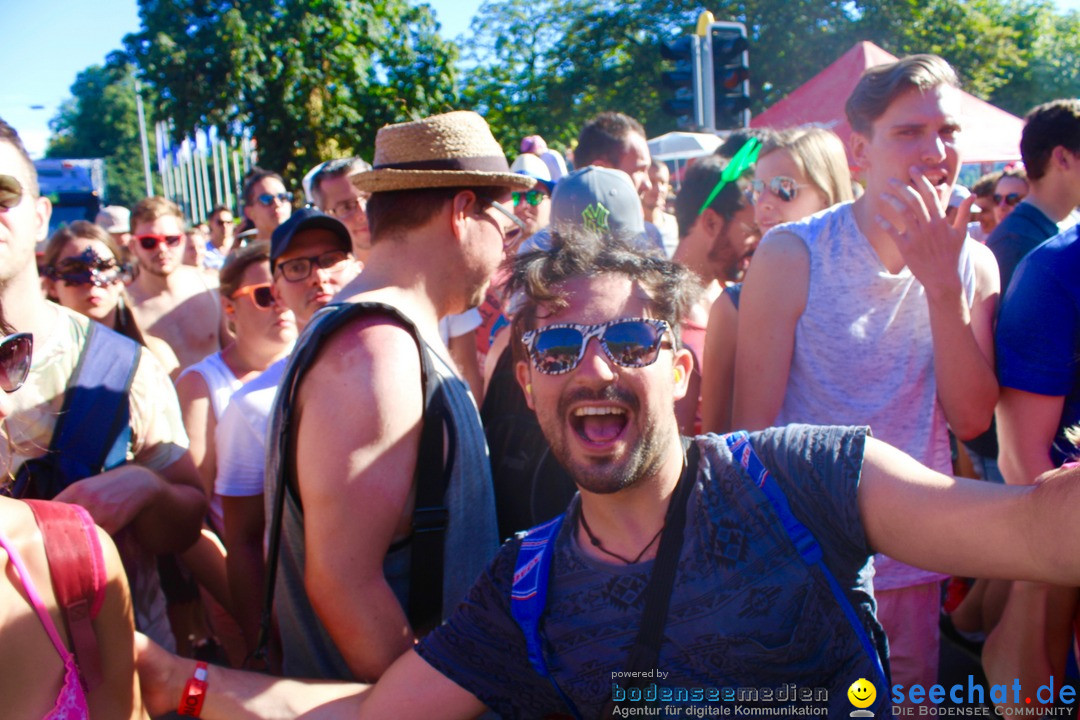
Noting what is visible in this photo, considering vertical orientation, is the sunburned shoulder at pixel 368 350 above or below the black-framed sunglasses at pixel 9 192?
below

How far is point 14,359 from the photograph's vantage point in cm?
168

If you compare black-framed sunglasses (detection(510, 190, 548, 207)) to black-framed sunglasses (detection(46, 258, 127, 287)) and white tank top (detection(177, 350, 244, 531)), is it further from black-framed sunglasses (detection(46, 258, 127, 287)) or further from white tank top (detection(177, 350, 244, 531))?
black-framed sunglasses (detection(46, 258, 127, 287))

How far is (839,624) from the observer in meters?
1.61

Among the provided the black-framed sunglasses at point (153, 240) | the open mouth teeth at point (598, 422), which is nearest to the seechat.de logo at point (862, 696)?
the open mouth teeth at point (598, 422)

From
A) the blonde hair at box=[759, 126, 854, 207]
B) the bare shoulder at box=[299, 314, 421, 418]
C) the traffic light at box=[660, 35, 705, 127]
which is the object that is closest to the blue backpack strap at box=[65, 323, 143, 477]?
the bare shoulder at box=[299, 314, 421, 418]

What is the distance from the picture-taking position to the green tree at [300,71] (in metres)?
12.7

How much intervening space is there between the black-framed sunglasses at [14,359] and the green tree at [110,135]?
65838mm

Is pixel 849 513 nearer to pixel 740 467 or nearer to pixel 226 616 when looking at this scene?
pixel 740 467

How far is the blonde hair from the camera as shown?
3.36 m

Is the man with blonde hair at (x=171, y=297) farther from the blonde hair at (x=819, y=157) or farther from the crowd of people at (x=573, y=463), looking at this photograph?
the blonde hair at (x=819, y=157)

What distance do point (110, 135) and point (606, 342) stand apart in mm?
83284

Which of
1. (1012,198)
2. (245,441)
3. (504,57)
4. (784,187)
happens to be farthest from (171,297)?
(504,57)

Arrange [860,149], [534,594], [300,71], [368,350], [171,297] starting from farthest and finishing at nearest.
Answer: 1. [300,71]
2. [171,297]
3. [860,149]
4. [368,350]
5. [534,594]

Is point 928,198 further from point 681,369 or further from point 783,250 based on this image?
point 681,369
